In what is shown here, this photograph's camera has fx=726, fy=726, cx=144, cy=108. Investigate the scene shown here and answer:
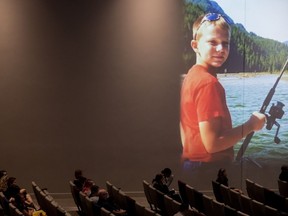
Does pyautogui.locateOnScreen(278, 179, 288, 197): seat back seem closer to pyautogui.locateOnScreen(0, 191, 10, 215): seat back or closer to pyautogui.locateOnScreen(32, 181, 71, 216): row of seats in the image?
pyautogui.locateOnScreen(32, 181, 71, 216): row of seats

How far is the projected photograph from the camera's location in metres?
12.8

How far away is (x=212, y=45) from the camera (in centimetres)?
1290

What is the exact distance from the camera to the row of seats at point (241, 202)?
8.80m

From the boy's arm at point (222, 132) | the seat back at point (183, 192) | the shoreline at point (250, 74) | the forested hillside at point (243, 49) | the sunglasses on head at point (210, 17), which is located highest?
the sunglasses on head at point (210, 17)

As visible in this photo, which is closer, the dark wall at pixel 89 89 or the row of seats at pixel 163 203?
the row of seats at pixel 163 203

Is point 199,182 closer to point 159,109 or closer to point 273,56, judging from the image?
point 159,109

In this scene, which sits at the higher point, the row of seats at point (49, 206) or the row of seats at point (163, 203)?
the row of seats at point (49, 206)

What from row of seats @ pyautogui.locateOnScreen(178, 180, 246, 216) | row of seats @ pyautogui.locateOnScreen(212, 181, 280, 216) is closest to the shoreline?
row of seats @ pyautogui.locateOnScreen(212, 181, 280, 216)

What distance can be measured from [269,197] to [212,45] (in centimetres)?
368

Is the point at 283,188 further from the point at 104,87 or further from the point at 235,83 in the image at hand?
the point at 104,87

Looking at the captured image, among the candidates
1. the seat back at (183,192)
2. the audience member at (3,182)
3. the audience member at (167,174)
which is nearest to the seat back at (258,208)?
the seat back at (183,192)

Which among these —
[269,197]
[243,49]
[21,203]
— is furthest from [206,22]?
[21,203]

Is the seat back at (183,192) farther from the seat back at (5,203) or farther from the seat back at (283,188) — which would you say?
the seat back at (5,203)

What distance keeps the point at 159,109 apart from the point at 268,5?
273 cm
